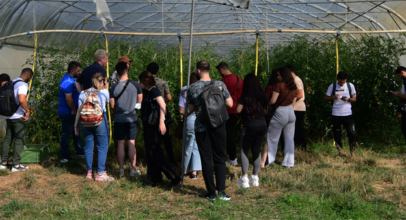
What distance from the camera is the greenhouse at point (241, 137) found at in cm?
467

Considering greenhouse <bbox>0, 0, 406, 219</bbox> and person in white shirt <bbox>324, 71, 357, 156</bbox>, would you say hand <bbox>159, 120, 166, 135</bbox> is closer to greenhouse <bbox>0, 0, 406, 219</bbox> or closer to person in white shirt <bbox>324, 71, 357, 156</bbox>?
greenhouse <bbox>0, 0, 406, 219</bbox>

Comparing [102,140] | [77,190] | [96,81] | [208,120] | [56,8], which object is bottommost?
[77,190]

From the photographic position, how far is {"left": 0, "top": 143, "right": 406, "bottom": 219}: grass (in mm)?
4457

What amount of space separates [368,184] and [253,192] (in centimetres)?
147

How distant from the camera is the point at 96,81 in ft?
18.7

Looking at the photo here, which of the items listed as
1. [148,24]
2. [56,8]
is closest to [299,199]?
[56,8]


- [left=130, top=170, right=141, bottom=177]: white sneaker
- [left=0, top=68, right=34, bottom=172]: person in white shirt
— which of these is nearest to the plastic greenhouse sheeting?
[left=0, top=68, right=34, bottom=172]: person in white shirt

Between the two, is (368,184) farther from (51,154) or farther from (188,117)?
(51,154)

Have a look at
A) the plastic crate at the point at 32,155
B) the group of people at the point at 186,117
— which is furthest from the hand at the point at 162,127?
the plastic crate at the point at 32,155

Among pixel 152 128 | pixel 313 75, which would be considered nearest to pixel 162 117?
pixel 152 128

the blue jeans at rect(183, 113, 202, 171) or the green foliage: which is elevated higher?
the green foliage

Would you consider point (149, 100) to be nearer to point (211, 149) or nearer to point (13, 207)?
point (211, 149)

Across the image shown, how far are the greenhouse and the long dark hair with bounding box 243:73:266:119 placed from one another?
355 mm

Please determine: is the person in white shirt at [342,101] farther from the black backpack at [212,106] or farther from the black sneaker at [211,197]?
the black sneaker at [211,197]
